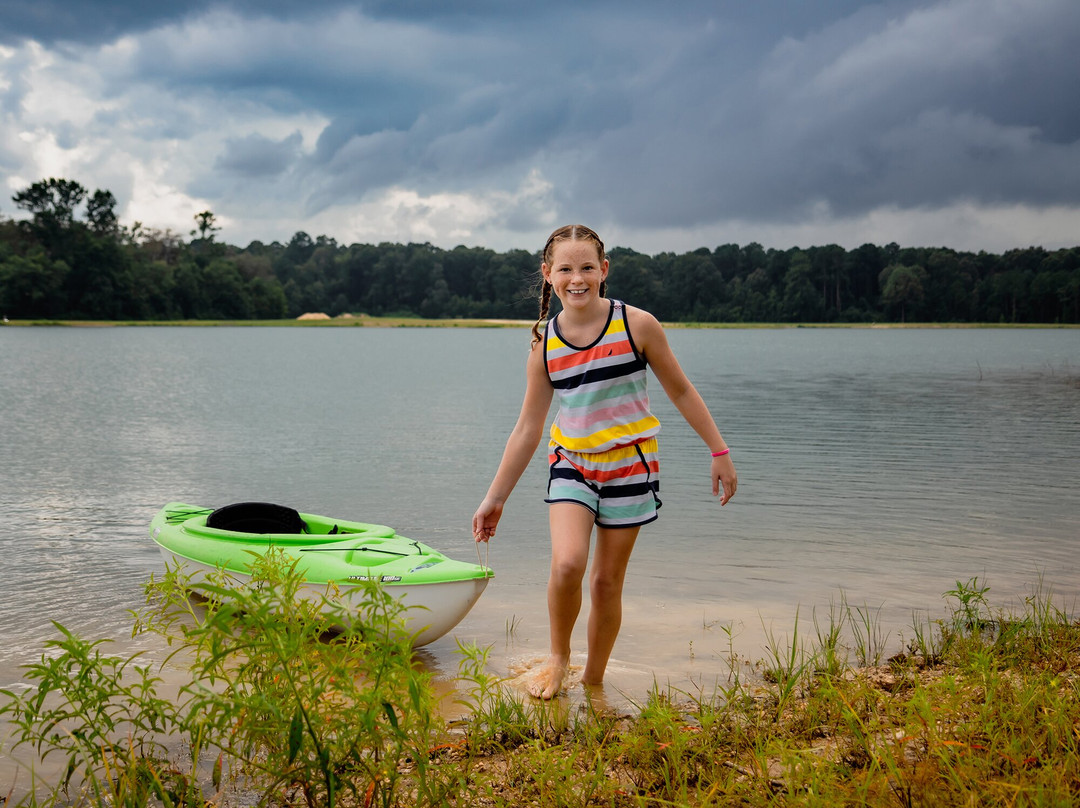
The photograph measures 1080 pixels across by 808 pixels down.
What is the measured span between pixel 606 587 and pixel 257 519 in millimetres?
2926

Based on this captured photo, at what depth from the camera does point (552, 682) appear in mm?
4148

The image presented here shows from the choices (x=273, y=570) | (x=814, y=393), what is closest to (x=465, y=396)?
(x=814, y=393)

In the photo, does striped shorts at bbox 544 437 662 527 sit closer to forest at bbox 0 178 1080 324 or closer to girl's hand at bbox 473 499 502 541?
girl's hand at bbox 473 499 502 541

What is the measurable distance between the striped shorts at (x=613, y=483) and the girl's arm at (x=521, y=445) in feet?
0.67

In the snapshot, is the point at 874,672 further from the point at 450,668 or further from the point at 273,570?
the point at 273,570

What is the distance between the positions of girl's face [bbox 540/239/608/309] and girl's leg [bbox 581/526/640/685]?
95 centimetres

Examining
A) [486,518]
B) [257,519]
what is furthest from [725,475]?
[257,519]

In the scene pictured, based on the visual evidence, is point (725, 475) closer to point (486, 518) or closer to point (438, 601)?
point (486, 518)

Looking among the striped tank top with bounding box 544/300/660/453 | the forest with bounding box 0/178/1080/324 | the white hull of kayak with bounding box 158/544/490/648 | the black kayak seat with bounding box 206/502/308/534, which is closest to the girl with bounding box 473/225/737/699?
the striped tank top with bounding box 544/300/660/453

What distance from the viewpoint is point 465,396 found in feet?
78.6

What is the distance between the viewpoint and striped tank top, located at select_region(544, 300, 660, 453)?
3758 mm

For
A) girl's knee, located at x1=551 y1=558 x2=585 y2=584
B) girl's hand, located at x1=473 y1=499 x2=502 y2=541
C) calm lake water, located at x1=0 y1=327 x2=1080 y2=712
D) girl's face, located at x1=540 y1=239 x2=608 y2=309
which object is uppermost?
girl's face, located at x1=540 y1=239 x2=608 y2=309

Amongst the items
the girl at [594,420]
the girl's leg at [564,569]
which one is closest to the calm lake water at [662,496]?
the girl's leg at [564,569]

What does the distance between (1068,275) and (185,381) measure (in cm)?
10073
